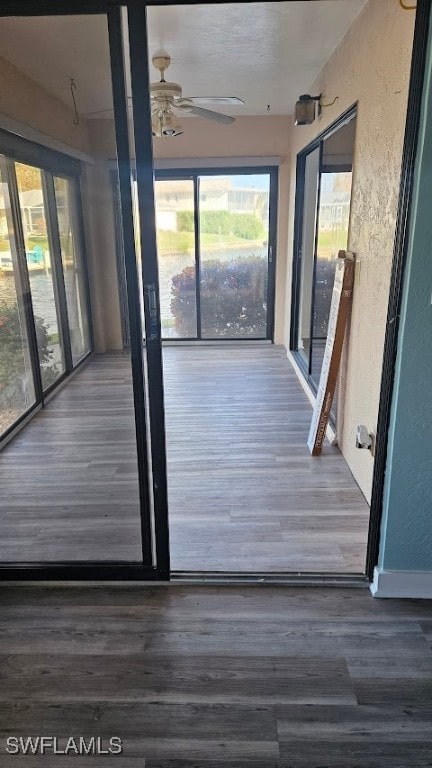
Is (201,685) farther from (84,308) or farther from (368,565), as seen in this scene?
(84,308)

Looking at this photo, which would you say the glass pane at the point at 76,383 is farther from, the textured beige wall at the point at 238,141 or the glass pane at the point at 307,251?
the glass pane at the point at 307,251

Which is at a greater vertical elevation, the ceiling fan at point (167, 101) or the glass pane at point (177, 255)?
the ceiling fan at point (167, 101)

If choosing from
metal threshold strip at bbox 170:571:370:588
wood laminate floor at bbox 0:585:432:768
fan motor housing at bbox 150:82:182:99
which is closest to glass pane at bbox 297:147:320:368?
fan motor housing at bbox 150:82:182:99

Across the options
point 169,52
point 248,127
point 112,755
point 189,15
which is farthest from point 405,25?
point 248,127

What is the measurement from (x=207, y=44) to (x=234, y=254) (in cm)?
288

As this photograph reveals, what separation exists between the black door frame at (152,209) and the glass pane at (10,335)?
1.92 m

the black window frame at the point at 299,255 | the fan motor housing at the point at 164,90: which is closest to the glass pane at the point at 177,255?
the black window frame at the point at 299,255

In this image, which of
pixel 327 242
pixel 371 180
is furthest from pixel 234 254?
pixel 371 180

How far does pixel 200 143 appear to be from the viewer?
5.64 m

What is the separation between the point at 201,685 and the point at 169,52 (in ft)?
12.3

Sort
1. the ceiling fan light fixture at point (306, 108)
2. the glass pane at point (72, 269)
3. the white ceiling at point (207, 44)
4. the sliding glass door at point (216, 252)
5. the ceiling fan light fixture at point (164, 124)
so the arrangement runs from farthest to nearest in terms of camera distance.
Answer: the sliding glass door at point (216, 252)
the glass pane at point (72, 269)
the ceiling fan light fixture at point (306, 108)
the ceiling fan light fixture at point (164, 124)
the white ceiling at point (207, 44)

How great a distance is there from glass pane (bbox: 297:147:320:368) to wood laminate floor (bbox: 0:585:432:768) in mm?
3132

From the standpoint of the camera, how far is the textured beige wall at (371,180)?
2.28m

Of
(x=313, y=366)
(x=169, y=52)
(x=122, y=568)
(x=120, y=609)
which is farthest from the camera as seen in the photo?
(x=313, y=366)
